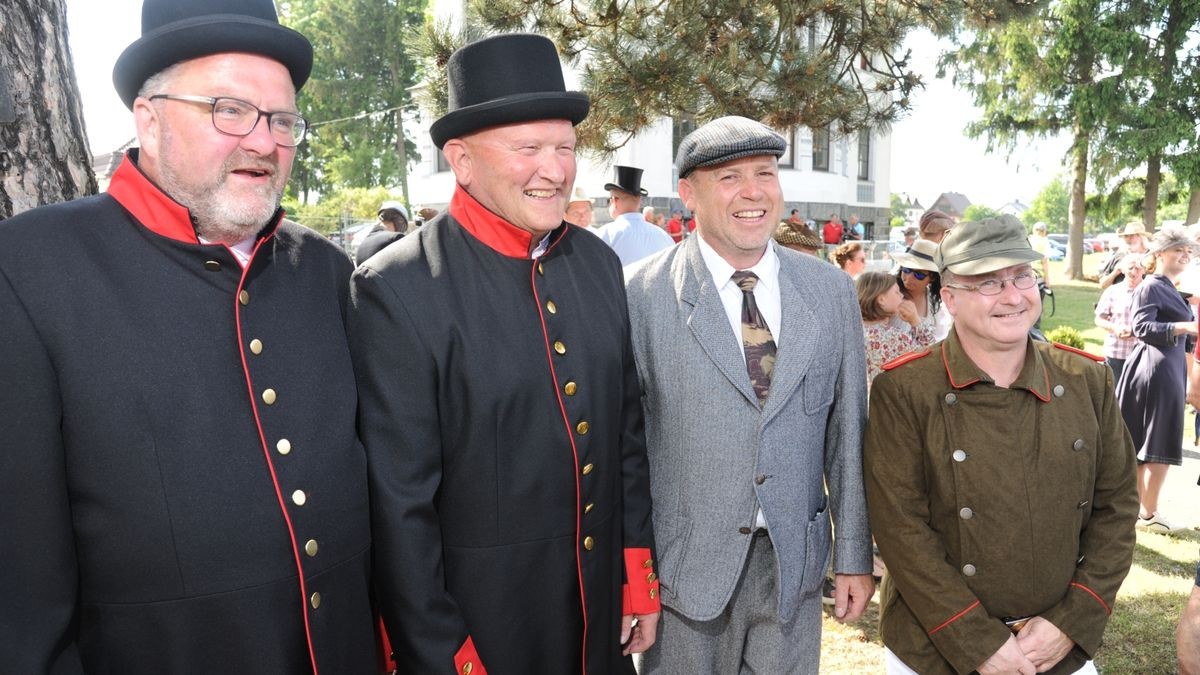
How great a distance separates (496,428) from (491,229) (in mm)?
540

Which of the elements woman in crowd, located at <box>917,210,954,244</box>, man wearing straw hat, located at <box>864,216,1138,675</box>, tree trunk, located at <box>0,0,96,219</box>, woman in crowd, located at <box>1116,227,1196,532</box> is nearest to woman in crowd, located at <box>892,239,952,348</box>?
woman in crowd, located at <box>917,210,954,244</box>

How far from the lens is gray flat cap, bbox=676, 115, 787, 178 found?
2475mm

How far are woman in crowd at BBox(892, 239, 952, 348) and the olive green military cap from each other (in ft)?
7.76

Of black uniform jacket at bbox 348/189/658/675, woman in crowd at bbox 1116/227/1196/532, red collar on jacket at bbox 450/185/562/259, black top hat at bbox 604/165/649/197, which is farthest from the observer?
black top hat at bbox 604/165/649/197

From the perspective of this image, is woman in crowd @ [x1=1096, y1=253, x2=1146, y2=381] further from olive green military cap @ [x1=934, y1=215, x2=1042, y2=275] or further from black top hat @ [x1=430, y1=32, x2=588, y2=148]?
black top hat @ [x1=430, y1=32, x2=588, y2=148]

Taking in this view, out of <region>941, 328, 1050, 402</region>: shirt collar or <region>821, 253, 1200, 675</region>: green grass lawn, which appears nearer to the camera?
<region>941, 328, 1050, 402</region>: shirt collar

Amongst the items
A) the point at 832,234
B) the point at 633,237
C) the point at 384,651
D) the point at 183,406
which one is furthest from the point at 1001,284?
the point at 832,234

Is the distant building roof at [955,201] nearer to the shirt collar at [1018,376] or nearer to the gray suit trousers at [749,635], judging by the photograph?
the shirt collar at [1018,376]

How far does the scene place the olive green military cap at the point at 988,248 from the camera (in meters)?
2.34

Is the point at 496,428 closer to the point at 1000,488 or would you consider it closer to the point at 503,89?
the point at 503,89

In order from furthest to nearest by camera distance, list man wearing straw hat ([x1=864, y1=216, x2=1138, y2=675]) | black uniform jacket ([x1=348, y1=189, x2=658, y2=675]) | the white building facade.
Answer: the white building facade, man wearing straw hat ([x1=864, y1=216, x2=1138, y2=675]), black uniform jacket ([x1=348, y1=189, x2=658, y2=675])

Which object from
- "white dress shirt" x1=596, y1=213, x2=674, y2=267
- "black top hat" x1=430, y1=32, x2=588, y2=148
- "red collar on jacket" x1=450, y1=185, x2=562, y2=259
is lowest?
"white dress shirt" x1=596, y1=213, x2=674, y2=267

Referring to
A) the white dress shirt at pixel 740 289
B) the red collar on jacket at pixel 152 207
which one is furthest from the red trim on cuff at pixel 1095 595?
the red collar on jacket at pixel 152 207

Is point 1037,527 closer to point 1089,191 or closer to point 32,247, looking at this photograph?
point 32,247
